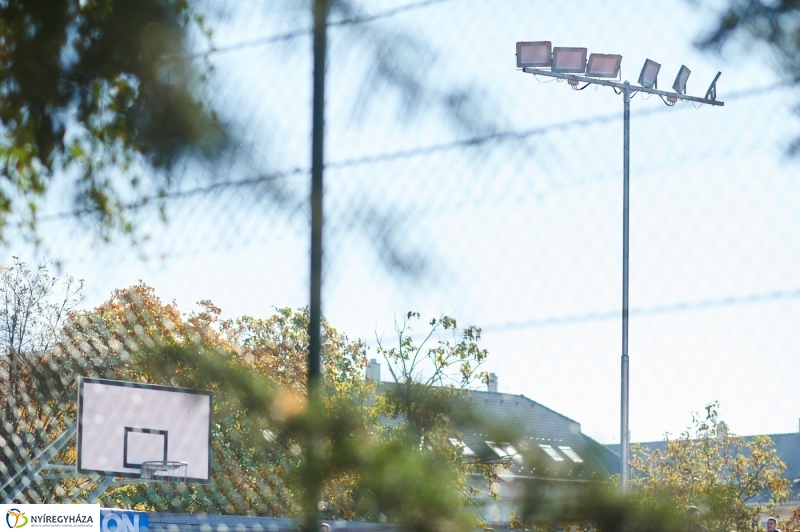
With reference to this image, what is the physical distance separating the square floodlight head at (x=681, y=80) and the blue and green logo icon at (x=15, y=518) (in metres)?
5.46

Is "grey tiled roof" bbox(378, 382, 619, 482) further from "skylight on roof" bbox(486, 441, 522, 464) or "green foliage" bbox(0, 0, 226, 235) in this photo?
"green foliage" bbox(0, 0, 226, 235)

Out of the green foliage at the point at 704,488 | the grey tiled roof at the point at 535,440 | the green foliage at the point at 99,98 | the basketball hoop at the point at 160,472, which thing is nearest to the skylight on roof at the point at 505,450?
the grey tiled roof at the point at 535,440

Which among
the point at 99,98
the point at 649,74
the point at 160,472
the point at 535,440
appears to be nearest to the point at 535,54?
the point at 649,74

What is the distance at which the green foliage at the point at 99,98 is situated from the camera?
157cm

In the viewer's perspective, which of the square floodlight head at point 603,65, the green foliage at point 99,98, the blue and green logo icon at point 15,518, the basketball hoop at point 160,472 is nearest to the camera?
the square floodlight head at point 603,65

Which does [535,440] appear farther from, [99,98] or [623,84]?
[99,98]

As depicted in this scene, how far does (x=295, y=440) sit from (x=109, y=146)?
826mm

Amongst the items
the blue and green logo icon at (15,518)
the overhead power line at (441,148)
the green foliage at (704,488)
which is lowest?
the blue and green logo icon at (15,518)

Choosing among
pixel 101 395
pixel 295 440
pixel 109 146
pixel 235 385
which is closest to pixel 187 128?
pixel 109 146

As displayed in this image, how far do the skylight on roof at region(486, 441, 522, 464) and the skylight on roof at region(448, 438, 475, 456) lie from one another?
0.02 meters

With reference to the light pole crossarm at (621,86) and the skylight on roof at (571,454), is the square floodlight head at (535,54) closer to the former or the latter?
the light pole crossarm at (621,86)

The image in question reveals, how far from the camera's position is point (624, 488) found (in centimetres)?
96

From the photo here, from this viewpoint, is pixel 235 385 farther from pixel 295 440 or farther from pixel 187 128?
pixel 187 128

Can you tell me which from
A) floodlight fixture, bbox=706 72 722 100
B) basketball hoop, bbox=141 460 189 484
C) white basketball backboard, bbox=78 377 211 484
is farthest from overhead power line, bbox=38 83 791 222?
basketball hoop, bbox=141 460 189 484
